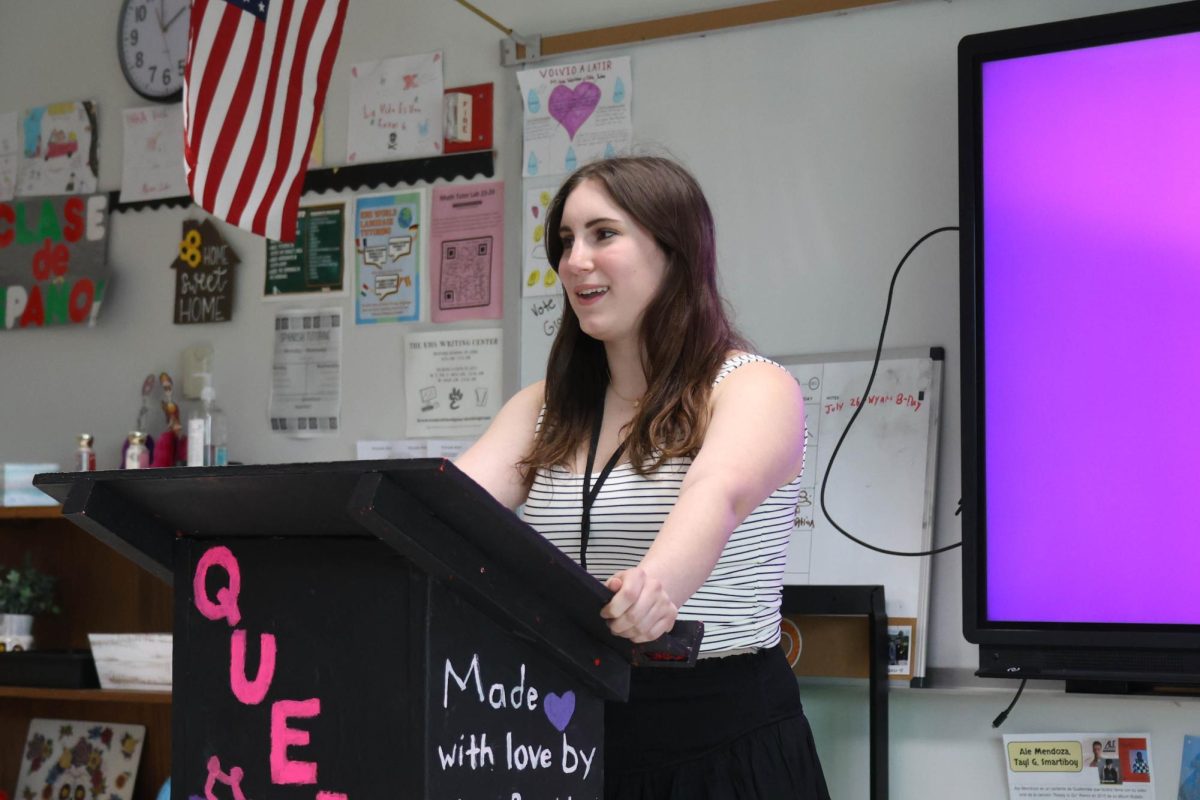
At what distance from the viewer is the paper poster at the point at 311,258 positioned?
9.95 feet

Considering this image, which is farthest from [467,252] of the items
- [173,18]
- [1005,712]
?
[1005,712]

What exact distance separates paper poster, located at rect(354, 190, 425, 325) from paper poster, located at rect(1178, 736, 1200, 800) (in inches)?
66.3

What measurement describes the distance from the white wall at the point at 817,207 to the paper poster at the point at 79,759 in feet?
2.35

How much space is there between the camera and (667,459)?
144 cm

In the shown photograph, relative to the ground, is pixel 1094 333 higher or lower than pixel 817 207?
lower

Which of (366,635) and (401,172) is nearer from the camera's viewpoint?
(366,635)

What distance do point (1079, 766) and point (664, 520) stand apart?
3.83ft

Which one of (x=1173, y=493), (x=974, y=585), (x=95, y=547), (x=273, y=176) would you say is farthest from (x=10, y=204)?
(x=1173, y=493)

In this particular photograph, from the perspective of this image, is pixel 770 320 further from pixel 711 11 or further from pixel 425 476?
pixel 425 476

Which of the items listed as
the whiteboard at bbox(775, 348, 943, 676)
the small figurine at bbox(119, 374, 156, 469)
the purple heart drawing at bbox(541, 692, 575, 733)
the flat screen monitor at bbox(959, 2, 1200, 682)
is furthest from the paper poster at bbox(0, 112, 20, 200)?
the purple heart drawing at bbox(541, 692, 575, 733)

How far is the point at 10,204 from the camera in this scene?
3.48 meters

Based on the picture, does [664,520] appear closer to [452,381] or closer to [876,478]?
[876,478]

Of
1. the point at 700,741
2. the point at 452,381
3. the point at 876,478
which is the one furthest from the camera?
the point at 452,381

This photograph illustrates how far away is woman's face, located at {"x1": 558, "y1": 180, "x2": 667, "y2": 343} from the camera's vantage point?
1543 millimetres
